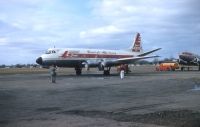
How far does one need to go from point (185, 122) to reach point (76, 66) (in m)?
37.1

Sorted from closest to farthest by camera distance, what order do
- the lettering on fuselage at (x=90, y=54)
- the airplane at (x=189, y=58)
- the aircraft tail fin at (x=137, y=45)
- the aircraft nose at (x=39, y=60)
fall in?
the aircraft nose at (x=39, y=60) < the lettering on fuselage at (x=90, y=54) < the aircraft tail fin at (x=137, y=45) < the airplane at (x=189, y=58)

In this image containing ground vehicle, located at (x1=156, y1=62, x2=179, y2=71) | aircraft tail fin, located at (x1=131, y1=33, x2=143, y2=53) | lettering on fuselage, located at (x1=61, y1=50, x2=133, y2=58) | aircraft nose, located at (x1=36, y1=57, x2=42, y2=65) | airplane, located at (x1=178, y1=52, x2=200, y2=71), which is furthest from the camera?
ground vehicle, located at (x1=156, y1=62, x2=179, y2=71)

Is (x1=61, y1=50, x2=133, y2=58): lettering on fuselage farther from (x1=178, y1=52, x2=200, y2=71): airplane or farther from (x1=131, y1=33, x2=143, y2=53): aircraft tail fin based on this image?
(x1=178, y1=52, x2=200, y2=71): airplane

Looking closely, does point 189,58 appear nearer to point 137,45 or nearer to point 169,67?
point 169,67

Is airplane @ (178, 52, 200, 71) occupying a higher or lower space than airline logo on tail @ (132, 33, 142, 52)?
lower

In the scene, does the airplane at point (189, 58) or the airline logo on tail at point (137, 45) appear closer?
the airline logo on tail at point (137, 45)

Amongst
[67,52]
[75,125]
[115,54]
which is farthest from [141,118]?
[115,54]

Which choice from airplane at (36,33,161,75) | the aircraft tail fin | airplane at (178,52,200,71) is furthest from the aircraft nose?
airplane at (178,52,200,71)

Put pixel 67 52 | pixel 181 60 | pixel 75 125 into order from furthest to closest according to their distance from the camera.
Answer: pixel 181 60
pixel 67 52
pixel 75 125

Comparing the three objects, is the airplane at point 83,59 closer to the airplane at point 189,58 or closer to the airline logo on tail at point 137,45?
the airline logo on tail at point 137,45

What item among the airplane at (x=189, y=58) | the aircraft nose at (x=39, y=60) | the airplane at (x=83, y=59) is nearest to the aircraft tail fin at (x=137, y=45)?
the airplane at (x=83, y=59)

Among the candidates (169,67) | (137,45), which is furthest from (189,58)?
(137,45)

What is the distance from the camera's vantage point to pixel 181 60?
6894cm

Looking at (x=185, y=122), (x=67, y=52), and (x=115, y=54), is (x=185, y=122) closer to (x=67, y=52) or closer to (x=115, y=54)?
(x=67, y=52)
